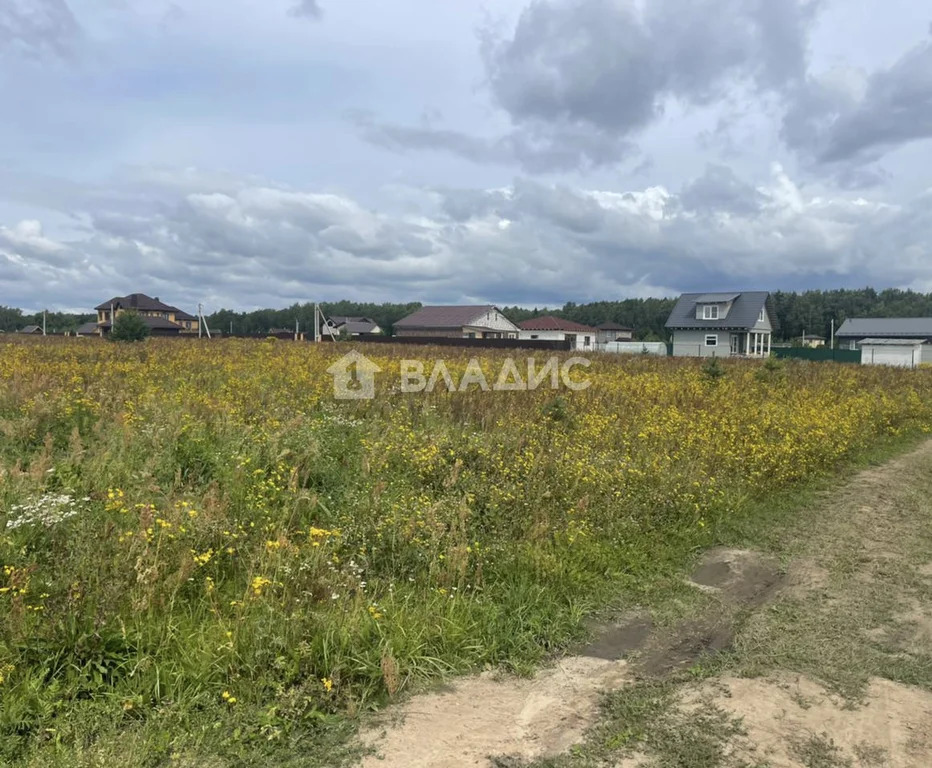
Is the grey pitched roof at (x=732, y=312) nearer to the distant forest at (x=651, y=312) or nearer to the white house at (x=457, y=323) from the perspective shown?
the white house at (x=457, y=323)

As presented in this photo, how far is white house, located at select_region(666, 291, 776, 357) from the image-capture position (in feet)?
151

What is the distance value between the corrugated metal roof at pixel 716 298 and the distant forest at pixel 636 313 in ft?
121

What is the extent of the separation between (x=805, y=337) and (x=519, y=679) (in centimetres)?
10072

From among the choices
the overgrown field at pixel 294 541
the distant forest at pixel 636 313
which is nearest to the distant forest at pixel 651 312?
the distant forest at pixel 636 313

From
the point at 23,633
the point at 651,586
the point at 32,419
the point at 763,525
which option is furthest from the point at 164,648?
the point at 763,525

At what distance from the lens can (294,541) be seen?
4.54 metres

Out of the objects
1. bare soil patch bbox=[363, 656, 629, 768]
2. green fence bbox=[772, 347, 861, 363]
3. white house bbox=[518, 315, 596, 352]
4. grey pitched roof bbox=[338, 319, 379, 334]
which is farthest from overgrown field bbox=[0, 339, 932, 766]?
grey pitched roof bbox=[338, 319, 379, 334]

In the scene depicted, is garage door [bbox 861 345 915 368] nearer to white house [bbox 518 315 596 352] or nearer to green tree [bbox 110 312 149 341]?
white house [bbox 518 315 596 352]

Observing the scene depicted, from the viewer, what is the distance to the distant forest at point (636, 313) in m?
89.4

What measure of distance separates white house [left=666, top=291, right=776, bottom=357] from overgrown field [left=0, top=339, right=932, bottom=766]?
39735 millimetres

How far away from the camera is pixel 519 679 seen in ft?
10.8

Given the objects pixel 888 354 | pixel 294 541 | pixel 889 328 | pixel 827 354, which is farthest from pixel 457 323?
pixel 294 541

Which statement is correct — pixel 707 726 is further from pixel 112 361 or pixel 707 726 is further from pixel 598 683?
pixel 112 361

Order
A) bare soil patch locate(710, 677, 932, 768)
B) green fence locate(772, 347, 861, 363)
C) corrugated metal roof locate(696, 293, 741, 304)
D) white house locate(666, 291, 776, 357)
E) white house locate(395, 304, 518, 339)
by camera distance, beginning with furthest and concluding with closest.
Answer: white house locate(395, 304, 518, 339) < corrugated metal roof locate(696, 293, 741, 304) < white house locate(666, 291, 776, 357) < green fence locate(772, 347, 861, 363) < bare soil patch locate(710, 677, 932, 768)
